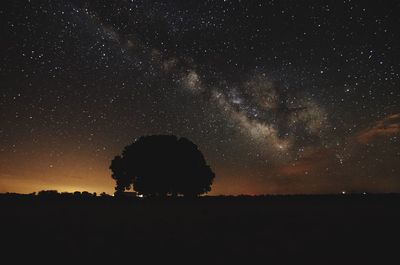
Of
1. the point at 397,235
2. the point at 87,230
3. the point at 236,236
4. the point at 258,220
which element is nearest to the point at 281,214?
the point at 258,220

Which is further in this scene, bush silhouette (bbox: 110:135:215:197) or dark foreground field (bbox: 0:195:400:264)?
bush silhouette (bbox: 110:135:215:197)

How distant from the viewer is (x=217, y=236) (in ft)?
35.3

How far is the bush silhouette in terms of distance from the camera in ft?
127

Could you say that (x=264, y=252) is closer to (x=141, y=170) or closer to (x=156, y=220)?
(x=156, y=220)

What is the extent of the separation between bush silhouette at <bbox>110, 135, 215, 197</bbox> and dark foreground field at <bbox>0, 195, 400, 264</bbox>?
910 inches

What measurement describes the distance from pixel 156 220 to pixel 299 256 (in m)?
6.95

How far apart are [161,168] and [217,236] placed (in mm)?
28352

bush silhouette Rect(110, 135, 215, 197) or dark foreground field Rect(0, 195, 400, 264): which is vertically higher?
bush silhouette Rect(110, 135, 215, 197)

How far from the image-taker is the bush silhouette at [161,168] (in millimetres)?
38625

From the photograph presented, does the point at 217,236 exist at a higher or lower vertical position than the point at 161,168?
lower

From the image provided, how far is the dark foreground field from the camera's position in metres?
8.59

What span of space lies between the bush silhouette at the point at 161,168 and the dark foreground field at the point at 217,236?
23.1 meters

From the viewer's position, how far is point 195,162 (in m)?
40.3

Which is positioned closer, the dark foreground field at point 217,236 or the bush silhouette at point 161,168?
the dark foreground field at point 217,236
